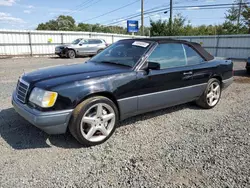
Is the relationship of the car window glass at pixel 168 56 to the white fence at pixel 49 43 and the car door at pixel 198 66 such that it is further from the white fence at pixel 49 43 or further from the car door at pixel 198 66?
the white fence at pixel 49 43

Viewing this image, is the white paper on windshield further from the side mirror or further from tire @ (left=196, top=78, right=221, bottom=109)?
tire @ (left=196, top=78, right=221, bottom=109)

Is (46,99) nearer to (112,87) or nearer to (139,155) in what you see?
(112,87)

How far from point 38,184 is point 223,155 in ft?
7.67

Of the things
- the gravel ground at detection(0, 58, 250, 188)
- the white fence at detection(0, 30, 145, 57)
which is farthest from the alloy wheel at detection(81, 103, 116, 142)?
the white fence at detection(0, 30, 145, 57)

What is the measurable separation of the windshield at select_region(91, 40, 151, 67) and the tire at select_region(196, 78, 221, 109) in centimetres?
178

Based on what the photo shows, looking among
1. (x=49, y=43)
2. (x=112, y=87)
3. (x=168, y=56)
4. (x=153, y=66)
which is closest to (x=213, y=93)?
(x=168, y=56)

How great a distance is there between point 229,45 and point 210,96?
53.4 ft

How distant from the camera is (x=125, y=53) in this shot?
3.80 m

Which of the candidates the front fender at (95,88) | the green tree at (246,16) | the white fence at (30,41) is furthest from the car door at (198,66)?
the green tree at (246,16)

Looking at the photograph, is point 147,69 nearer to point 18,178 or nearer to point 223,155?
point 223,155

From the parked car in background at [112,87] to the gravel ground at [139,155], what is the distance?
34cm

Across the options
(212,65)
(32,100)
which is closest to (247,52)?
(212,65)

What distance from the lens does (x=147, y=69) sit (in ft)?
11.2

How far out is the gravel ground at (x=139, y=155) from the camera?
90.8 inches
